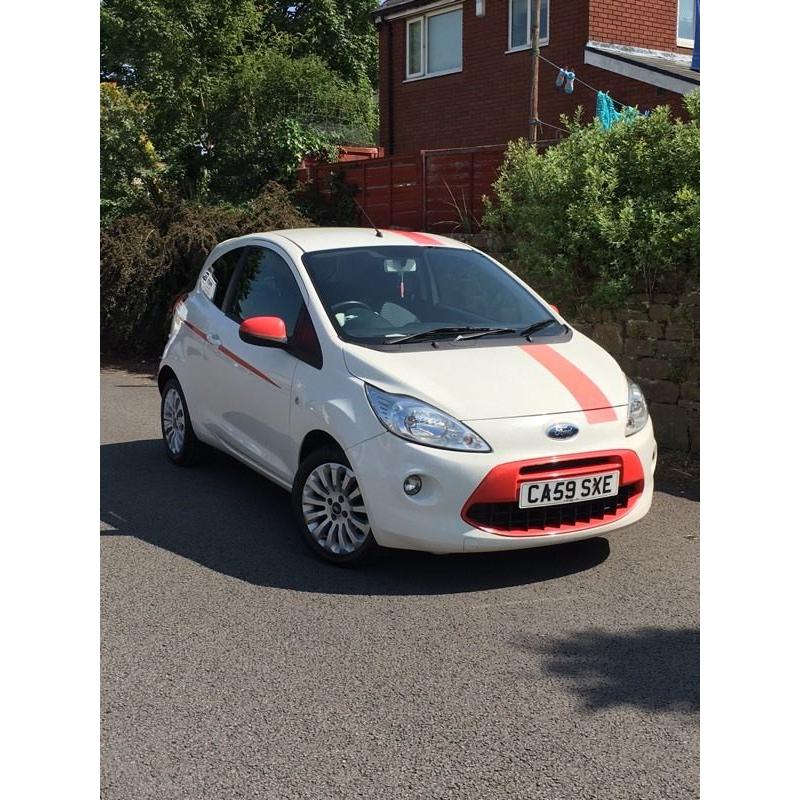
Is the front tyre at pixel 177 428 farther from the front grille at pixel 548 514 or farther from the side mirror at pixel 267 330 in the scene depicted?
the front grille at pixel 548 514

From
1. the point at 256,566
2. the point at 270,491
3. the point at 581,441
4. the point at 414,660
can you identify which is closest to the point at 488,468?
the point at 581,441

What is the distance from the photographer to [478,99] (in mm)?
21594

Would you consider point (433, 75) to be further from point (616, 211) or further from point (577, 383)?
point (577, 383)

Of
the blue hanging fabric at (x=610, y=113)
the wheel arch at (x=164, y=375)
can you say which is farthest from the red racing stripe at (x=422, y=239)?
the blue hanging fabric at (x=610, y=113)

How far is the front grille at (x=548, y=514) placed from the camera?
15.9ft

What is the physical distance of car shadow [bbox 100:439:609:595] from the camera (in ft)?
16.6

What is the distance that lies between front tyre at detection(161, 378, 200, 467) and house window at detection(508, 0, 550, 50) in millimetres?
15019

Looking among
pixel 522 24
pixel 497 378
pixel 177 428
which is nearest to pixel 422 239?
pixel 497 378

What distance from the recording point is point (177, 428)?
24.7 ft

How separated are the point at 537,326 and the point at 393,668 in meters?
2.58

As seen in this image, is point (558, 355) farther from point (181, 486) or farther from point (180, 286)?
point (180, 286)

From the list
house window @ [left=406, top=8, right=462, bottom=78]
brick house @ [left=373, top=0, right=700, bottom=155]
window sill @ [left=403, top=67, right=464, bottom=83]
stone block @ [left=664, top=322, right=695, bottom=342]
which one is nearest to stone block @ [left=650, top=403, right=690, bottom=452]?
stone block @ [left=664, top=322, right=695, bottom=342]

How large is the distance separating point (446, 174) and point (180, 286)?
4185 mm

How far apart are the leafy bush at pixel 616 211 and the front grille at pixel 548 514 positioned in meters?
3.62
